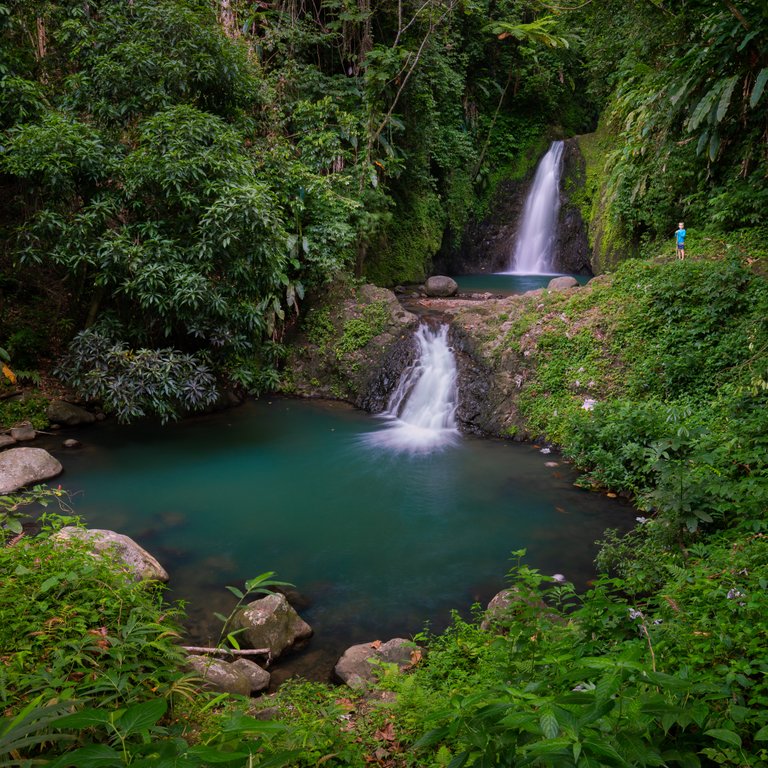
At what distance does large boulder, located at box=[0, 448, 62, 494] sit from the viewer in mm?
7207

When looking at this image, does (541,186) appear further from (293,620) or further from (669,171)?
(293,620)

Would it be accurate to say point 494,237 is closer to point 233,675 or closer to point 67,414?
point 67,414

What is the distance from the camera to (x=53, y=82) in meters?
10.1

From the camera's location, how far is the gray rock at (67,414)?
30.6ft

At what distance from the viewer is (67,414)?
9.40 metres

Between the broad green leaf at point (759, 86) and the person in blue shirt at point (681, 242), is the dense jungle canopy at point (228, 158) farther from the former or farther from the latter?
the person in blue shirt at point (681, 242)

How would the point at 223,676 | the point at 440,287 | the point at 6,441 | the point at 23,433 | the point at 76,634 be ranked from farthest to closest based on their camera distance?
1. the point at 440,287
2. the point at 23,433
3. the point at 6,441
4. the point at 223,676
5. the point at 76,634

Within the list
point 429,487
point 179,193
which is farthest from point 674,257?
point 179,193

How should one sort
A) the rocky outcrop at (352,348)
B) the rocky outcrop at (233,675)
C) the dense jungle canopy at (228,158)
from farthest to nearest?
1. the rocky outcrop at (352,348)
2. the dense jungle canopy at (228,158)
3. the rocky outcrop at (233,675)

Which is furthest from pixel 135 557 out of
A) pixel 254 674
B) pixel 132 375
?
pixel 132 375

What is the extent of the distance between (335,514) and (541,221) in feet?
52.0

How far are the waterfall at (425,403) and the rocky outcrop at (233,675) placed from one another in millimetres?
5418

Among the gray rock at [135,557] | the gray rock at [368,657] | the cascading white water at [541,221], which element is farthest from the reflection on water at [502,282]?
the gray rock at [368,657]

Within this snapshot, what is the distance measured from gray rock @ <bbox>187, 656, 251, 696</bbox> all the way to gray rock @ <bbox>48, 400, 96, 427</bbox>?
6.91 meters
